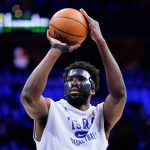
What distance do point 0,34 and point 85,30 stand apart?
22.5ft

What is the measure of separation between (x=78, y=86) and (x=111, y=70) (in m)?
0.32

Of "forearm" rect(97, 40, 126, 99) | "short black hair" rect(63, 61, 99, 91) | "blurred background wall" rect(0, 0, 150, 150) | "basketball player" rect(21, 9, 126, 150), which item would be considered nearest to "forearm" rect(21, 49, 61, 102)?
"basketball player" rect(21, 9, 126, 150)

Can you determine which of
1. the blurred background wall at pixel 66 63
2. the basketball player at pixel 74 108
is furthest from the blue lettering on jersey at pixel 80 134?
the blurred background wall at pixel 66 63

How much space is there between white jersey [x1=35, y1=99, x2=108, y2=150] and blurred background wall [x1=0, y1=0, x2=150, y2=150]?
563 centimetres

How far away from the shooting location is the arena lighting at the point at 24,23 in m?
10.4

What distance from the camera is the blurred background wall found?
9.84m

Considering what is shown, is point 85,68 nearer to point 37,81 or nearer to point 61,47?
point 61,47

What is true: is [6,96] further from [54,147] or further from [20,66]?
[54,147]

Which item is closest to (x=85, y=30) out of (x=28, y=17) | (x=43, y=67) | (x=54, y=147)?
(x=43, y=67)

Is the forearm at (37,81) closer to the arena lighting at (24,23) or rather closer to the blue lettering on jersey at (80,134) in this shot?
the blue lettering on jersey at (80,134)

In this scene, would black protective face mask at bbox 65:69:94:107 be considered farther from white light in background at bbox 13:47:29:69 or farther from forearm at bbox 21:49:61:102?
white light in background at bbox 13:47:29:69

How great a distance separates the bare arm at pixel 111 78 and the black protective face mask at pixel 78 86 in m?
0.20

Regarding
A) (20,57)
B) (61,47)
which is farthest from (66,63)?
(61,47)

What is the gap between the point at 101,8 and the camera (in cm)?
1082
